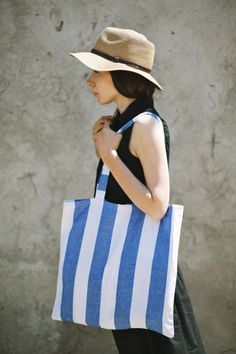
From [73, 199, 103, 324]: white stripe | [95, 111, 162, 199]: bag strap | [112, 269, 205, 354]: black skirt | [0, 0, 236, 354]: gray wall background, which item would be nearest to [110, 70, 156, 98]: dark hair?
[95, 111, 162, 199]: bag strap

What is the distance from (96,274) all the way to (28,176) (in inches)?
60.3

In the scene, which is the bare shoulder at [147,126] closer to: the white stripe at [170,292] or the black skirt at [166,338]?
the white stripe at [170,292]

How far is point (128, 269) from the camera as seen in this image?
8.10ft

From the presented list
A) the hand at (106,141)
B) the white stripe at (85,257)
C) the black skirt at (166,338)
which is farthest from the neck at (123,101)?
the black skirt at (166,338)

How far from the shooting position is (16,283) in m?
3.97

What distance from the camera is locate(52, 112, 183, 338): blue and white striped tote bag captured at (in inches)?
96.4

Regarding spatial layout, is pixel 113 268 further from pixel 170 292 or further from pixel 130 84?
pixel 130 84

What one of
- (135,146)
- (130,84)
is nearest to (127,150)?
(135,146)

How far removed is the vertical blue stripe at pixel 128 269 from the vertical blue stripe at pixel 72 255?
0.19 m

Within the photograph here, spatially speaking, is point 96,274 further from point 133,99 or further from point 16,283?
point 16,283

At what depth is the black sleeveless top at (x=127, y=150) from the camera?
2.55 m

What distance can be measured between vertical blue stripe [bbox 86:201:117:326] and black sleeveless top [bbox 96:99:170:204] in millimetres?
109

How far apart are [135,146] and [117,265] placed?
1.48 ft

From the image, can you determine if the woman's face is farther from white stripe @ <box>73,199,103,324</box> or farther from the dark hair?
white stripe @ <box>73,199,103,324</box>
